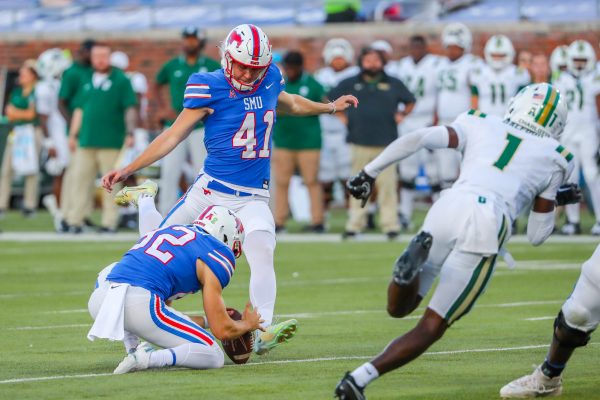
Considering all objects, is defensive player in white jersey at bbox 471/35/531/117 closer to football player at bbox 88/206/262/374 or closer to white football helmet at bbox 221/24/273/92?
white football helmet at bbox 221/24/273/92

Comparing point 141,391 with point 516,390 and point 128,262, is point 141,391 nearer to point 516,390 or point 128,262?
point 128,262

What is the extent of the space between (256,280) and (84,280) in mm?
4928

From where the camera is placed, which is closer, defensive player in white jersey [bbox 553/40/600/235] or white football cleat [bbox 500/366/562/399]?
white football cleat [bbox 500/366/562/399]

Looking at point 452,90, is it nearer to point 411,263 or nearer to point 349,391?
point 411,263

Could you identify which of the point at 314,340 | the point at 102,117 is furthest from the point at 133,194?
the point at 102,117

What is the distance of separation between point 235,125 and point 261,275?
3.03 ft

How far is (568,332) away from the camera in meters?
7.19

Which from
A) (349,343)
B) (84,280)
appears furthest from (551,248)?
(349,343)

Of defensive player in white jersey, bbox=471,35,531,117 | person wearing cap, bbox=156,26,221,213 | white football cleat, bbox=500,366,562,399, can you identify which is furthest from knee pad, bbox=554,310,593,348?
defensive player in white jersey, bbox=471,35,531,117

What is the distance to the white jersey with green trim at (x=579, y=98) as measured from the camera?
18312 mm

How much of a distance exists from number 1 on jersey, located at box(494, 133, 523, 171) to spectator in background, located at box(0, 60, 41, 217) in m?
14.7

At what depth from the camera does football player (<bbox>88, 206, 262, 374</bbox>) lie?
773cm

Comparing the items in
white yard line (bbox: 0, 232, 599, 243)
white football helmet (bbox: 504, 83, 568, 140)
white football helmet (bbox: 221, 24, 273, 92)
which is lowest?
white yard line (bbox: 0, 232, 599, 243)

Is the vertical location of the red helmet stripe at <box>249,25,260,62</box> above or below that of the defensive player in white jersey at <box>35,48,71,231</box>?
above
